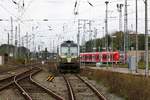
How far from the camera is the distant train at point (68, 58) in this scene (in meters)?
41.7

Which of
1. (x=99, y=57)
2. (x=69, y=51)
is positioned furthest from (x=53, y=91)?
(x=99, y=57)

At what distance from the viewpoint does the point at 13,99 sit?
16.8 meters

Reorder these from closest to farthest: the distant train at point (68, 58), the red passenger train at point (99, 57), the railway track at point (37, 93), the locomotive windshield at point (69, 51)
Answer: the railway track at point (37, 93)
the distant train at point (68, 58)
the locomotive windshield at point (69, 51)
the red passenger train at point (99, 57)

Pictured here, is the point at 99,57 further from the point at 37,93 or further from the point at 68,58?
the point at 37,93

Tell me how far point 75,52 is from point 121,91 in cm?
2460

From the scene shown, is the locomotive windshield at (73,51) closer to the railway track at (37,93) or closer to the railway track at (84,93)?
the railway track at (84,93)

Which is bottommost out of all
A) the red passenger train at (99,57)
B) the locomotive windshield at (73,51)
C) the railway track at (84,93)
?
the railway track at (84,93)

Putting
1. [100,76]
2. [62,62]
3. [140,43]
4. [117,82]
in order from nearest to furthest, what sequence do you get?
[117,82]
[100,76]
[62,62]
[140,43]

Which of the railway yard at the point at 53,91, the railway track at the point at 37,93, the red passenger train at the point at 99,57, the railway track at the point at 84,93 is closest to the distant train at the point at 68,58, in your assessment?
the railway yard at the point at 53,91

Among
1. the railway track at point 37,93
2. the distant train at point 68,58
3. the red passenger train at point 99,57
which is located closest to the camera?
the railway track at point 37,93

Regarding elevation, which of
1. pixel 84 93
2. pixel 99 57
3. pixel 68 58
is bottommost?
pixel 84 93

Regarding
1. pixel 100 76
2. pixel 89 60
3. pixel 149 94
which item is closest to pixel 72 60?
pixel 100 76

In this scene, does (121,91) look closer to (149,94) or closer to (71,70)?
(149,94)

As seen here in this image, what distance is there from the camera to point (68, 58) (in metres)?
42.4
